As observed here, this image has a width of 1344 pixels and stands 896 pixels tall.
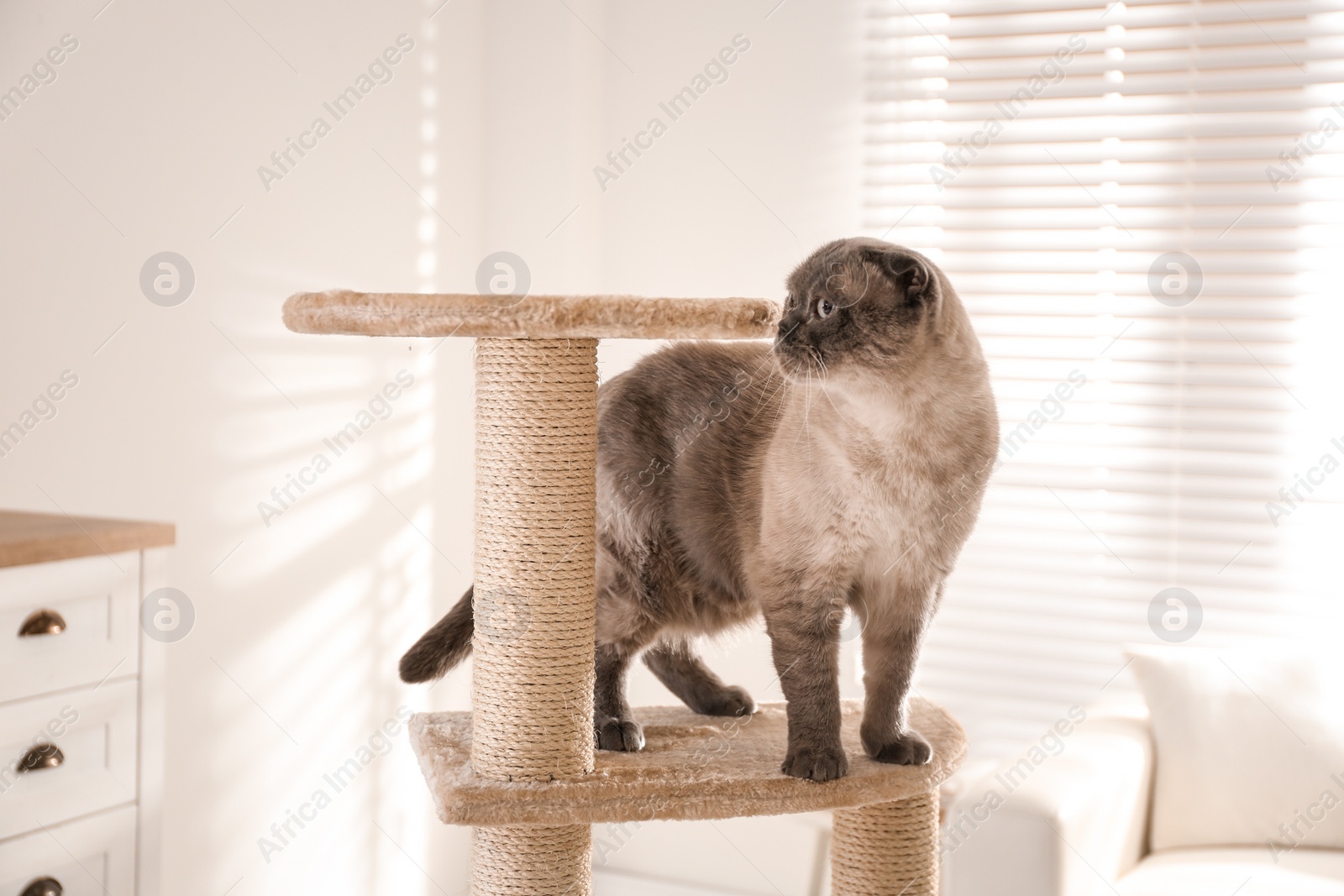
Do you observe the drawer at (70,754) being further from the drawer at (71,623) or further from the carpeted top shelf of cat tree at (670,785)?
the carpeted top shelf of cat tree at (670,785)

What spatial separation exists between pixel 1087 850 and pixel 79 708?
1.55 metres

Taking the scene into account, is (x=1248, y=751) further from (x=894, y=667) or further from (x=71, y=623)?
(x=71, y=623)

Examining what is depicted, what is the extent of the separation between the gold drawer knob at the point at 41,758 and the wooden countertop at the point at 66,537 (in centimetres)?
24

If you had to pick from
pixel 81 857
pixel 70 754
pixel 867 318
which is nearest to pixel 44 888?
pixel 81 857

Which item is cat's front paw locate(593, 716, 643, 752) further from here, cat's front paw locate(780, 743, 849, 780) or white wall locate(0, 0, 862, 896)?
white wall locate(0, 0, 862, 896)

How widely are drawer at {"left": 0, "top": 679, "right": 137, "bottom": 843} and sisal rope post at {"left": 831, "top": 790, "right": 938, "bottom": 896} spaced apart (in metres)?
1.01

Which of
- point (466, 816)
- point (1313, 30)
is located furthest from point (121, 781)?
point (1313, 30)

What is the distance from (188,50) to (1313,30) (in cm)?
226

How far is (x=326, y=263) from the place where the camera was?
2.27m

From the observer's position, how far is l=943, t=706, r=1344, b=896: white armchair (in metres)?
1.77

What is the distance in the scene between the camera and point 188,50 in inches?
75.6

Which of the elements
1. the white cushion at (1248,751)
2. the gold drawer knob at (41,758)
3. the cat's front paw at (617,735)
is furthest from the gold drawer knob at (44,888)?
the white cushion at (1248,751)

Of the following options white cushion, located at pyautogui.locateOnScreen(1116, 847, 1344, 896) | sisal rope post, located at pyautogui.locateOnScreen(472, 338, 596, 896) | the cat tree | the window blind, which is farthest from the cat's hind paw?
the window blind

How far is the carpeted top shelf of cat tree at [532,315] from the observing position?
1206mm
